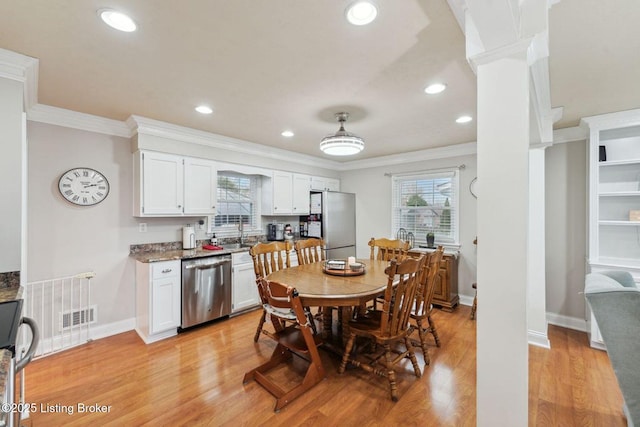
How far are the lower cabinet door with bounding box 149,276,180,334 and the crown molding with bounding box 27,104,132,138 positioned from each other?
1.81 m

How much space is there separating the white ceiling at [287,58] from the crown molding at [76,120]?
127 millimetres

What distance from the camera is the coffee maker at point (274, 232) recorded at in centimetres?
475

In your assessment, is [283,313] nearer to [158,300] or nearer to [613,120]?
[158,300]

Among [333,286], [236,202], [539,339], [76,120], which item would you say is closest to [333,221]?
[236,202]

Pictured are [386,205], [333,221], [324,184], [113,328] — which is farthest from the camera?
[324,184]

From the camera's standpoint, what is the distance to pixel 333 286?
7.72 feet

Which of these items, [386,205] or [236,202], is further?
[386,205]

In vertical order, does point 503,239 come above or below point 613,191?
below

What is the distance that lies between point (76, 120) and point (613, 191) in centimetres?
593

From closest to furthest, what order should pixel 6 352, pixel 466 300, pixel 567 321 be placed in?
1. pixel 6 352
2. pixel 567 321
3. pixel 466 300

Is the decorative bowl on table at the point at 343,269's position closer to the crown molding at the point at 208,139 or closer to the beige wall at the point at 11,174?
the crown molding at the point at 208,139

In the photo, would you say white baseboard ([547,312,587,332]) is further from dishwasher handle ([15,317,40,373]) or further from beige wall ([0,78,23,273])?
beige wall ([0,78,23,273])

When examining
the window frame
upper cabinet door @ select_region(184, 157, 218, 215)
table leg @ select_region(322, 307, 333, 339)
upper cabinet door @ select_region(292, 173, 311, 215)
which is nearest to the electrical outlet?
the window frame

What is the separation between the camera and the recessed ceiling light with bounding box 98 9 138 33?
4.94ft
